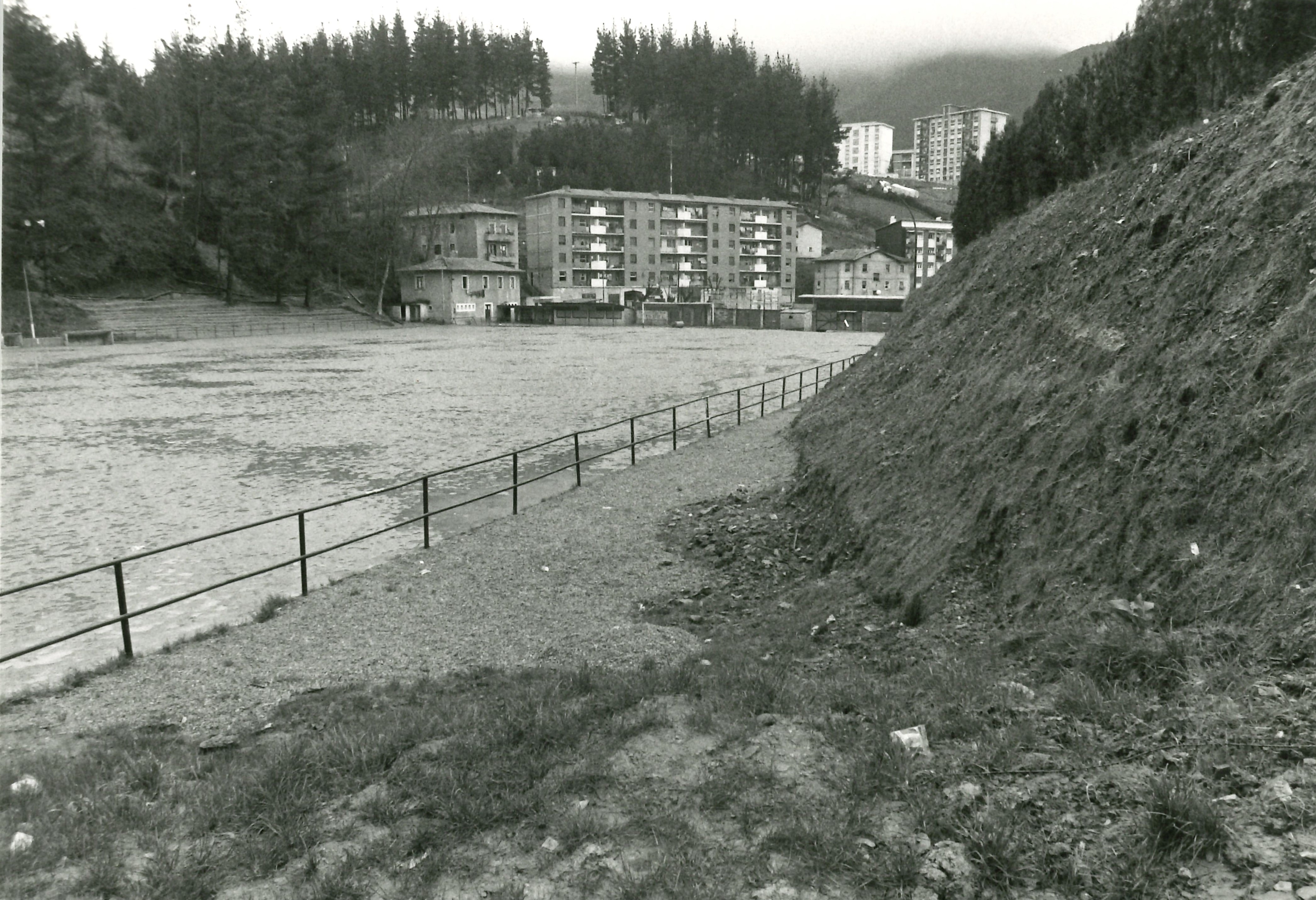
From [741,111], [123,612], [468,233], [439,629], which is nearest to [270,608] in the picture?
[123,612]

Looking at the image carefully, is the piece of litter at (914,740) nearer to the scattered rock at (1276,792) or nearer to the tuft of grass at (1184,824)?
A: the tuft of grass at (1184,824)

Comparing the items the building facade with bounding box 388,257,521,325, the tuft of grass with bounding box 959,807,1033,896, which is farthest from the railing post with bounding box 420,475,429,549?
the building facade with bounding box 388,257,521,325

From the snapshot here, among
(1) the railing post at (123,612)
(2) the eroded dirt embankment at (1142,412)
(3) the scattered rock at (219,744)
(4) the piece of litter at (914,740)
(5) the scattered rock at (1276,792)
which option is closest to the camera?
(5) the scattered rock at (1276,792)

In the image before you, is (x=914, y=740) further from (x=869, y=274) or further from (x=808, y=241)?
(x=808, y=241)

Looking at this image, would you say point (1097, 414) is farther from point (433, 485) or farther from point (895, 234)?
point (895, 234)

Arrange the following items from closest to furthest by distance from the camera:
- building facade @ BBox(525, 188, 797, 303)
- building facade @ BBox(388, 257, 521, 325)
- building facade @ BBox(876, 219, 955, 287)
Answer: building facade @ BBox(388, 257, 521, 325)
building facade @ BBox(525, 188, 797, 303)
building facade @ BBox(876, 219, 955, 287)

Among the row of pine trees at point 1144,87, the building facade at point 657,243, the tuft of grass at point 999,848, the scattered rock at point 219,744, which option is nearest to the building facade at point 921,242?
the building facade at point 657,243

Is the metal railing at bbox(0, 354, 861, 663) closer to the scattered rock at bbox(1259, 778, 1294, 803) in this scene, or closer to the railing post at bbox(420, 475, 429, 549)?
the railing post at bbox(420, 475, 429, 549)

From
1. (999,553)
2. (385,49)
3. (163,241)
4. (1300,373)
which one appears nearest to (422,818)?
(999,553)

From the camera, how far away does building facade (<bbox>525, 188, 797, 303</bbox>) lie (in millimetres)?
117438

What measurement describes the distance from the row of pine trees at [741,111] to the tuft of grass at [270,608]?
143m

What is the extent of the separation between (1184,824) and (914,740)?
1377mm

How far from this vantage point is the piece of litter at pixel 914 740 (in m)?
4.73

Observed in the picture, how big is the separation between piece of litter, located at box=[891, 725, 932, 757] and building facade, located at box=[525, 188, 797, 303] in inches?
4447
